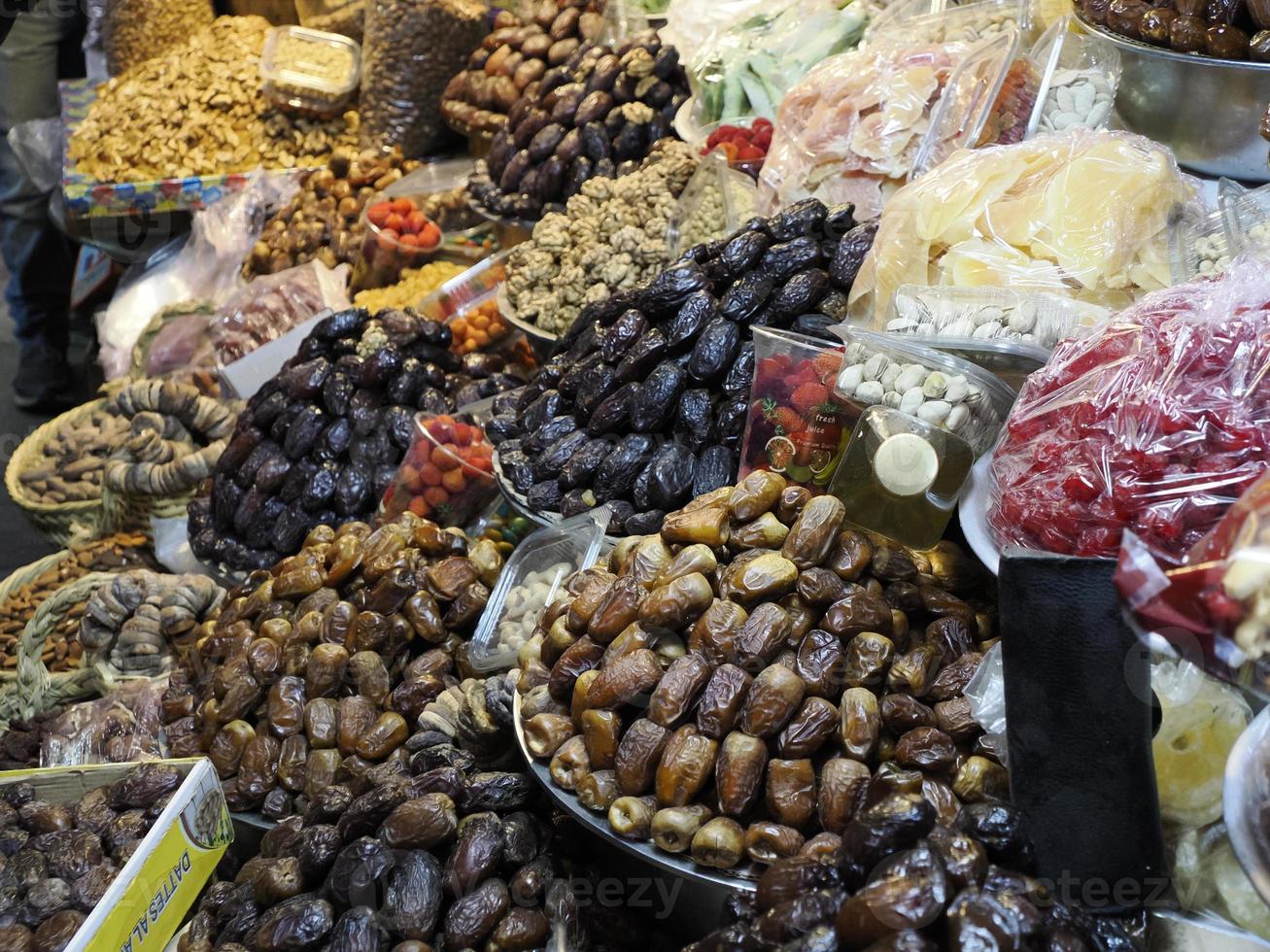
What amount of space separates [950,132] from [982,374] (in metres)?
0.99

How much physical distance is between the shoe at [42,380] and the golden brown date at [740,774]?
4.59 m

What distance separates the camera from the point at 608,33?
4.17 meters

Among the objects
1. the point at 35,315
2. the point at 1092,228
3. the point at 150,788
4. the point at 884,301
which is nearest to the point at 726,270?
the point at 884,301

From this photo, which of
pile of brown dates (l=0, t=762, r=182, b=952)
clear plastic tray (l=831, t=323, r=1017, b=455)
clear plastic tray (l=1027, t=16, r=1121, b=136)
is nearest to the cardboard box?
pile of brown dates (l=0, t=762, r=182, b=952)

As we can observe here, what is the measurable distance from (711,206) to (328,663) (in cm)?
149

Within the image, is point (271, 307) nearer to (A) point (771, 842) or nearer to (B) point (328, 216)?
(B) point (328, 216)

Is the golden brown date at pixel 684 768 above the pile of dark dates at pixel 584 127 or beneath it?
above

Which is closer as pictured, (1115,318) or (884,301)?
(1115,318)

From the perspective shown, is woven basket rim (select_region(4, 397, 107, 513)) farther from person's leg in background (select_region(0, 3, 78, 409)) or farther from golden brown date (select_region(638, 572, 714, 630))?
golden brown date (select_region(638, 572, 714, 630))

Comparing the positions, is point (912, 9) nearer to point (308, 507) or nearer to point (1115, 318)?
point (1115, 318)

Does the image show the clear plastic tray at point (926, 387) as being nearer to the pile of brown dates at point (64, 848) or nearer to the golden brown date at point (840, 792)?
the golden brown date at point (840, 792)

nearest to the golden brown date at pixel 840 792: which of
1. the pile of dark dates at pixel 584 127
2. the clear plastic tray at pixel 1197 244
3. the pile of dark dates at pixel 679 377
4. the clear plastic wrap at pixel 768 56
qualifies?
the pile of dark dates at pixel 679 377

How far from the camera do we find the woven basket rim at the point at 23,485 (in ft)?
10.6

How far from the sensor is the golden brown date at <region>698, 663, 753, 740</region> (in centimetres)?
138
